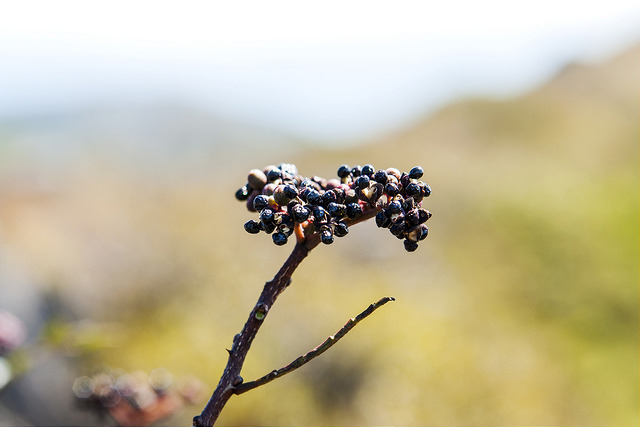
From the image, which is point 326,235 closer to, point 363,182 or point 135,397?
point 363,182

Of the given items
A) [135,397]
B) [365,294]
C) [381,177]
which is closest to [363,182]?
[381,177]

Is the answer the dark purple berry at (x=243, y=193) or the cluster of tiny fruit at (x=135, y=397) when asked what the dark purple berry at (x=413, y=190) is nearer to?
the dark purple berry at (x=243, y=193)

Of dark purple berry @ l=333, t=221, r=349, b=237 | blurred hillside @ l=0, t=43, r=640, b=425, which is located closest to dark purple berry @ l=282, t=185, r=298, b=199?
→ dark purple berry @ l=333, t=221, r=349, b=237

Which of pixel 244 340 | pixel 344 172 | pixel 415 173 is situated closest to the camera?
pixel 244 340

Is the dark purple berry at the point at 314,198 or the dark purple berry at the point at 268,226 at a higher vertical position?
the dark purple berry at the point at 314,198

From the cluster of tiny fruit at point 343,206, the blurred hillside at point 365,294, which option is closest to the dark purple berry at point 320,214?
the cluster of tiny fruit at point 343,206

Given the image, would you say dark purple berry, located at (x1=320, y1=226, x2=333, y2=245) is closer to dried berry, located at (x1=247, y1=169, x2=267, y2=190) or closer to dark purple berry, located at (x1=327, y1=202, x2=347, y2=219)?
dark purple berry, located at (x1=327, y1=202, x2=347, y2=219)
